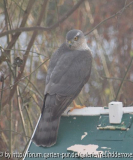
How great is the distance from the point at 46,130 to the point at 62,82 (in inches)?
30.1

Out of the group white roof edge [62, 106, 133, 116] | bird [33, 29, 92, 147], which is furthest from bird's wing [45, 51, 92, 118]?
white roof edge [62, 106, 133, 116]

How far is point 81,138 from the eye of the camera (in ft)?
11.6

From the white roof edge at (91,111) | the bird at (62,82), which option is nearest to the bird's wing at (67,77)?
the bird at (62,82)

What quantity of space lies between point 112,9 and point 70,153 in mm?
6065

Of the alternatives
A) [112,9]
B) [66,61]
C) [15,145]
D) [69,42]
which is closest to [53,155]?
[66,61]

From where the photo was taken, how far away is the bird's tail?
3.57 metres

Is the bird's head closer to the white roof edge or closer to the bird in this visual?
the bird

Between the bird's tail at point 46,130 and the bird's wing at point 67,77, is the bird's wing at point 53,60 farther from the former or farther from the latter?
the bird's tail at point 46,130

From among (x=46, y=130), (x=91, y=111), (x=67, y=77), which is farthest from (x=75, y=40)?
(x=46, y=130)

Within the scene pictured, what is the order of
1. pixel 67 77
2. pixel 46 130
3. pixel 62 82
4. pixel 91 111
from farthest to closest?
pixel 67 77 < pixel 62 82 < pixel 91 111 < pixel 46 130

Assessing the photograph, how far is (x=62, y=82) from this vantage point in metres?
4.38

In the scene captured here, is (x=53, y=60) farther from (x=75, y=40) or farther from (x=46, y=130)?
(x=46, y=130)

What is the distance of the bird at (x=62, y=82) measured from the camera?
12.2 feet

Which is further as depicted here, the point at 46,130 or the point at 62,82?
the point at 62,82
